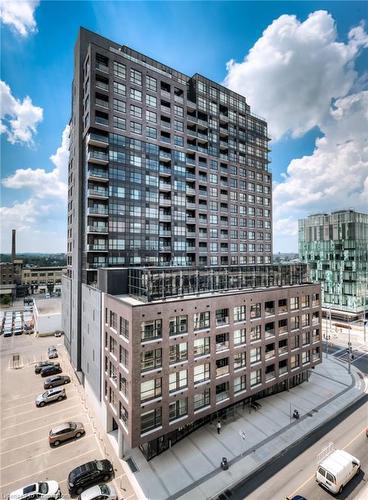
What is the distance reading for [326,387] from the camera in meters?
38.5

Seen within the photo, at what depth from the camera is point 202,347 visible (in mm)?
27953

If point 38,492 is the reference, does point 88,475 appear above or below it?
above

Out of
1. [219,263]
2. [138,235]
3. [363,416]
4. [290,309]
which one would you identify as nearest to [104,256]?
[138,235]

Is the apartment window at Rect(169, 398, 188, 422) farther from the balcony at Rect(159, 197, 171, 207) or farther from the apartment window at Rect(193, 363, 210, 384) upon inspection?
the balcony at Rect(159, 197, 171, 207)

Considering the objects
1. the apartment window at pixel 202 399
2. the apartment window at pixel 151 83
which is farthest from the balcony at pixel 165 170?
the apartment window at pixel 202 399

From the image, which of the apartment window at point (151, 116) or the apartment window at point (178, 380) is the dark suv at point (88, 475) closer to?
the apartment window at point (178, 380)

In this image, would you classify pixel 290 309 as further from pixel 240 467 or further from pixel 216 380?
pixel 240 467

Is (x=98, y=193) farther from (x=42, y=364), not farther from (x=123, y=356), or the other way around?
(x=42, y=364)

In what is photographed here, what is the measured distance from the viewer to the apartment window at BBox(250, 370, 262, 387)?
32.0 meters

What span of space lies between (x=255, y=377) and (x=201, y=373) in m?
9.18

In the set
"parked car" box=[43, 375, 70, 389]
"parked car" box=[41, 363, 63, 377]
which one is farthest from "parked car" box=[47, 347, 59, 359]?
"parked car" box=[43, 375, 70, 389]

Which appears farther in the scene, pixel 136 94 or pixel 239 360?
pixel 136 94

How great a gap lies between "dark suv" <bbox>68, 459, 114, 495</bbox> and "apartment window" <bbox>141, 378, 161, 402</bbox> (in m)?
6.86

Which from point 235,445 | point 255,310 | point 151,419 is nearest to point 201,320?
point 255,310
